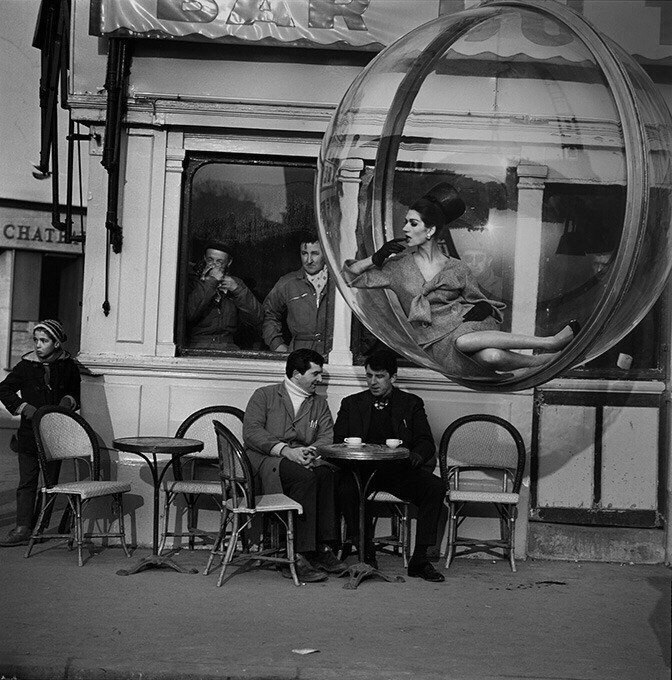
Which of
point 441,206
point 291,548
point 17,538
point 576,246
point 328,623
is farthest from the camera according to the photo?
point 17,538

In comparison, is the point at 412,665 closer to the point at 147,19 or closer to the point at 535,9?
the point at 535,9

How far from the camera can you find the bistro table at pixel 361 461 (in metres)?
6.88

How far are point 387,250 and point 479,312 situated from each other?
0.42 meters

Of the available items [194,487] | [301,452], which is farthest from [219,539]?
[301,452]

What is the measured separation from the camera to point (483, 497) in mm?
7504

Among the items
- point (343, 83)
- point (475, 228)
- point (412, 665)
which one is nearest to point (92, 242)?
point (343, 83)

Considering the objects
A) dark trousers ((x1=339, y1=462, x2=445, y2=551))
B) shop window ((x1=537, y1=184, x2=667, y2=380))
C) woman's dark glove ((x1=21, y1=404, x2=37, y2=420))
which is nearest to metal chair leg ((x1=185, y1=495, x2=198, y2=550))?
dark trousers ((x1=339, y1=462, x2=445, y2=551))

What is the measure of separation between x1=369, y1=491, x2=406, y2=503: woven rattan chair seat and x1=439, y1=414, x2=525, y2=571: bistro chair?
388mm

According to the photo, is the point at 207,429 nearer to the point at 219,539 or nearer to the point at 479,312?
the point at 219,539

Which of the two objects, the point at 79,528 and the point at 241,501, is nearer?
the point at 241,501

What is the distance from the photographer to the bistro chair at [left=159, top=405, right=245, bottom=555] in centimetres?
761

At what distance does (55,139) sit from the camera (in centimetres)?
812

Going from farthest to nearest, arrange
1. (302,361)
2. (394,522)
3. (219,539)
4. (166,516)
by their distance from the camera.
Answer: (394,522) → (166,516) → (302,361) → (219,539)

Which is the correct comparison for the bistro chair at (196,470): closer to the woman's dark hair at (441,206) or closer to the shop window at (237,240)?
the shop window at (237,240)
